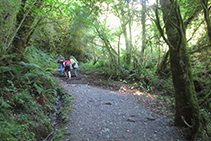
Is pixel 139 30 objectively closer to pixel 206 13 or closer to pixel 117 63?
pixel 117 63

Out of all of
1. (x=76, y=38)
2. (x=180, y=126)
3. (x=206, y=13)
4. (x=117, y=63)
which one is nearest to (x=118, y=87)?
(x=117, y=63)

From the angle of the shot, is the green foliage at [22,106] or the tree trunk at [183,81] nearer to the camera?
the green foliage at [22,106]

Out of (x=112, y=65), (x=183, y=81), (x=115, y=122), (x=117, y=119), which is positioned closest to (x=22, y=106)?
(x=115, y=122)

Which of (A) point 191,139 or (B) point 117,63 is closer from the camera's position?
(A) point 191,139

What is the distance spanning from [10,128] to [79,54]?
15.7 meters

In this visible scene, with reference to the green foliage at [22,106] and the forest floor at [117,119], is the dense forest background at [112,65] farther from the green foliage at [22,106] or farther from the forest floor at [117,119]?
the forest floor at [117,119]

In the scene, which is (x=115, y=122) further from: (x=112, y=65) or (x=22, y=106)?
(x=112, y=65)

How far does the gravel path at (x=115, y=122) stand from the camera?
3814 millimetres

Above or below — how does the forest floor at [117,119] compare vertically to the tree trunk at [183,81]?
below

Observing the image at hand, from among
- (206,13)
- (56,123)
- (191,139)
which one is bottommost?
(191,139)

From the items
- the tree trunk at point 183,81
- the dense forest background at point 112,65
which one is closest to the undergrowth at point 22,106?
the dense forest background at point 112,65

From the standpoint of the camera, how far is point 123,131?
4.05 meters

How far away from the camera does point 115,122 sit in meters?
4.53

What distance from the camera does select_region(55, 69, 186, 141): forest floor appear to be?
12.6 ft
